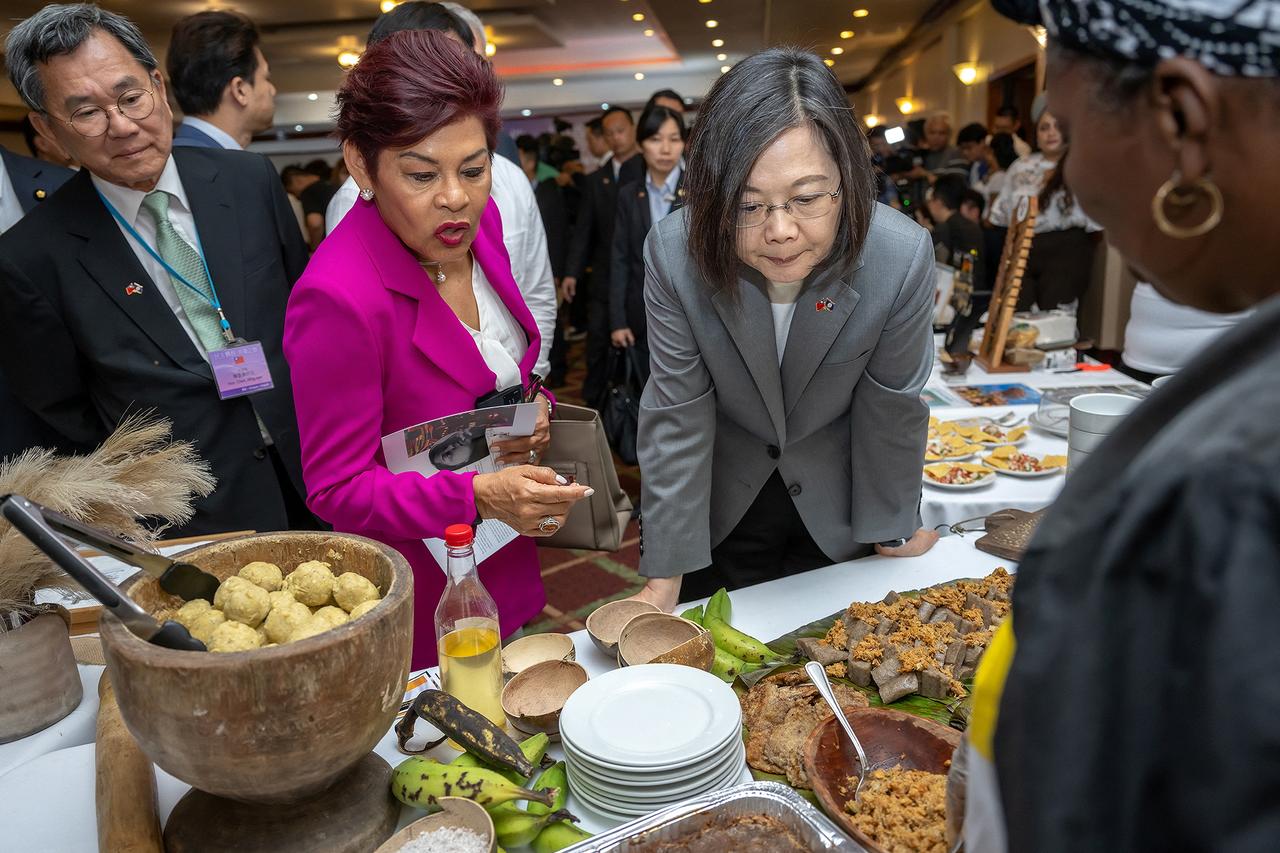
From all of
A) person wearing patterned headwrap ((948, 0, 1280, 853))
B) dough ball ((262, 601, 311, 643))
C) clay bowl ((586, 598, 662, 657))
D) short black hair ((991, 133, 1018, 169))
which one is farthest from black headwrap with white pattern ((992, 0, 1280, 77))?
short black hair ((991, 133, 1018, 169))

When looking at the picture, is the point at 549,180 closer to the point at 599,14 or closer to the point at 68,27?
the point at 68,27

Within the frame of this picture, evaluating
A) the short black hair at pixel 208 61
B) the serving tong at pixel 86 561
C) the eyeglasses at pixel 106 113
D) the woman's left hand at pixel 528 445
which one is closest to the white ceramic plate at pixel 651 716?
the serving tong at pixel 86 561

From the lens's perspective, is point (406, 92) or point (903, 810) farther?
point (406, 92)

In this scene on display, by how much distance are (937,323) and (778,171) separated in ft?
8.69

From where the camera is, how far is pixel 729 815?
3.29 feet

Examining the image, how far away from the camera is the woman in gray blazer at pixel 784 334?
1497 millimetres

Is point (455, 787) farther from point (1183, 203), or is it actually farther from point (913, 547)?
point (913, 547)

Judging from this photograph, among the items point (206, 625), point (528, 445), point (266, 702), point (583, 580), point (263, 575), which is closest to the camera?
point (266, 702)

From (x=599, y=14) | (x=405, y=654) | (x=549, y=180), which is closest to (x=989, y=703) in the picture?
(x=405, y=654)

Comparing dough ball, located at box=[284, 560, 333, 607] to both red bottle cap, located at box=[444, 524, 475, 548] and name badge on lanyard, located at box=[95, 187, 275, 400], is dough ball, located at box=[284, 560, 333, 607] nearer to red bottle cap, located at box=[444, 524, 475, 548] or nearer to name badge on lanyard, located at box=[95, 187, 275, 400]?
red bottle cap, located at box=[444, 524, 475, 548]

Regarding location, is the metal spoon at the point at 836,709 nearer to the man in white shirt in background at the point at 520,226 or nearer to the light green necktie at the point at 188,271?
the man in white shirt in background at the point at 520,226

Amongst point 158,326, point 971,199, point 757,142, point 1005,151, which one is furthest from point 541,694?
point 1005,151

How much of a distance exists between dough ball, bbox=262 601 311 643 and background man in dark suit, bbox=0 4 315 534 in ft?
4.47

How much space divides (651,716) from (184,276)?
5.75 ft
